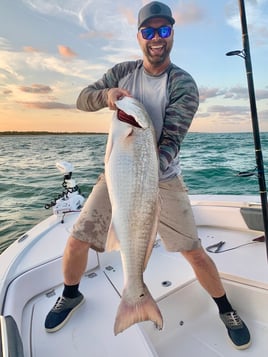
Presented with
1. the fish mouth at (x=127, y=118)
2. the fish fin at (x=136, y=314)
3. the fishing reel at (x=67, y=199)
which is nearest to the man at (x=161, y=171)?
the fish mouth at (x=127, y=118)


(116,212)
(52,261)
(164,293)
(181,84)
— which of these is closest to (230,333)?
(164,293)

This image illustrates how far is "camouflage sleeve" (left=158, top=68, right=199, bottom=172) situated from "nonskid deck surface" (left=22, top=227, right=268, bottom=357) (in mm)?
1149

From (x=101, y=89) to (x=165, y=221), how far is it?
3.42 feet

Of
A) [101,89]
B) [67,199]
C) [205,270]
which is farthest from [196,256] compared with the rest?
[67,199]

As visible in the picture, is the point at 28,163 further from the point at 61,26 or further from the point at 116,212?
the point at 116,212

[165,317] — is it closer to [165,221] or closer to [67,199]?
[165,221]

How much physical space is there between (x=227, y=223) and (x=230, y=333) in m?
1.65

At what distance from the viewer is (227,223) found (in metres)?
3.65

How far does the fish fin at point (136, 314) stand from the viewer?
159 cm

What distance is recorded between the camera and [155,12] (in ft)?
6.19

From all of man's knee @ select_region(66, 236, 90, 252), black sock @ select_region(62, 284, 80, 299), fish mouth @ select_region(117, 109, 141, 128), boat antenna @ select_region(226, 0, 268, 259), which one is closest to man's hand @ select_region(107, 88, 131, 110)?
fish mouth @ select_region(117, 109, 141, 128)

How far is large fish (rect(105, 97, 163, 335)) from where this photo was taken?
150cm

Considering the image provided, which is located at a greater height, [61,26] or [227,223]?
[61,26]

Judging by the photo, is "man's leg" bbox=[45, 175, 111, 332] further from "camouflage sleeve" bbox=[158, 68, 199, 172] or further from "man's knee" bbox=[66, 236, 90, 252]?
"camouflage sleeve" bbox=[158, 68, 199, 172]
